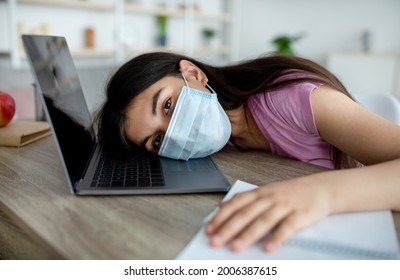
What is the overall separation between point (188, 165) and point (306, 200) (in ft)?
1.15

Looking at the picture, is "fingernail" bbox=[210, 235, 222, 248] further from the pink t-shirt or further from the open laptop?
the pink t-shirt

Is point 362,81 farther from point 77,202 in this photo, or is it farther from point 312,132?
point 77,202

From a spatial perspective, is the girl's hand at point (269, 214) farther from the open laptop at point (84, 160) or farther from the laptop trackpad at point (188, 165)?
the laptop trackpad at point (188, 165)

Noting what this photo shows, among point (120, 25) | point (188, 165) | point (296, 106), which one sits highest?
point (120, 25)

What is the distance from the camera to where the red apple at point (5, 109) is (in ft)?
3.19

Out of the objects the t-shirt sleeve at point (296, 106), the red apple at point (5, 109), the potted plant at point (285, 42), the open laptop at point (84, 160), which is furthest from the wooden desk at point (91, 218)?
the potted plant at point (285, 42)

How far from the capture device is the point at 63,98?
2.37 feet

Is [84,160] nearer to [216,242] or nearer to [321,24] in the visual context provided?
[216,242]

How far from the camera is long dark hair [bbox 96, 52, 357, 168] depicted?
2.94ft

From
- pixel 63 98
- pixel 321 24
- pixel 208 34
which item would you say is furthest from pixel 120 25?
pixel 63 98

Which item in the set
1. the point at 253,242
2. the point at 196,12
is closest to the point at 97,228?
the point at 253,242

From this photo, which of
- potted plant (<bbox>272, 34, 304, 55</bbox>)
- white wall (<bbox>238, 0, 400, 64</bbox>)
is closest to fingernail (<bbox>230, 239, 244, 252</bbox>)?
potted plant (<bbox>272, 34, 304, 55</bbox>)

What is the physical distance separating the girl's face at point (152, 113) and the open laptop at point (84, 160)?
48 mm
